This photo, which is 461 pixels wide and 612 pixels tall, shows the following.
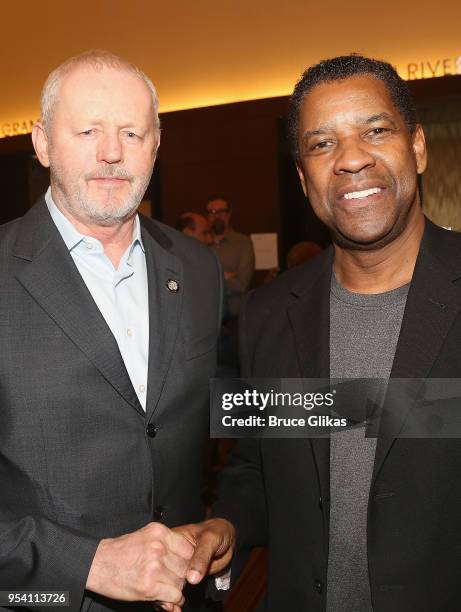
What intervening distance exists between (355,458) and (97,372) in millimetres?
671

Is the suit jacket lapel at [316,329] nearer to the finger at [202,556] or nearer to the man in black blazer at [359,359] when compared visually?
the man in black blazer at [359,359]

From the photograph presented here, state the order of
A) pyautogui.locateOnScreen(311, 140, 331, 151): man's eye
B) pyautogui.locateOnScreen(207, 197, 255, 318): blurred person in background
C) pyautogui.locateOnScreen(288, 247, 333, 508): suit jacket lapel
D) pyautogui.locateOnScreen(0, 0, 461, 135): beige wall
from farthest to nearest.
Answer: pyautogui.locateOnScreen(0, 0, 461, 135): beige wall, pyautogui.locateOnScreen(207, 197, 255, 318): blurred person in background, pyautogui.locateOnScreen(311, 140, 331, 151): man's eye, pyautogui.locateOnScreen(288, 247, 333, 508): suit jacket lapel

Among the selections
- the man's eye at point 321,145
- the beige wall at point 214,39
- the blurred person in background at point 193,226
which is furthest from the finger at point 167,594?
the beige wall at point 214,39

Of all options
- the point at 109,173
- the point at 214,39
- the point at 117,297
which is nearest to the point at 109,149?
the point at 109,173

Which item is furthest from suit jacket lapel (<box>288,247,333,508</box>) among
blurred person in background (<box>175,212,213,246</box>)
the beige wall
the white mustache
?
the beige wall

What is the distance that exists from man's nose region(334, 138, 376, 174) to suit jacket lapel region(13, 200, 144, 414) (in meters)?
0.73

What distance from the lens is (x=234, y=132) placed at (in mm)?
7227

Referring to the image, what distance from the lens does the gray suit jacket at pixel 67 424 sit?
5.27 ft

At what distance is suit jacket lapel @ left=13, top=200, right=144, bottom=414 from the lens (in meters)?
1.69

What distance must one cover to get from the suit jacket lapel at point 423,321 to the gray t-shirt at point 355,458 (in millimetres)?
67

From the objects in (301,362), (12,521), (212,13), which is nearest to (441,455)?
(301,362)

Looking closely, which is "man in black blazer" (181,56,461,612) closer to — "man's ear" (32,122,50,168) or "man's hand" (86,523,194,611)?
"man's hand" (86,523,194,611)

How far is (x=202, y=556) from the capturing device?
1.64 m

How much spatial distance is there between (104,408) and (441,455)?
82 cm
